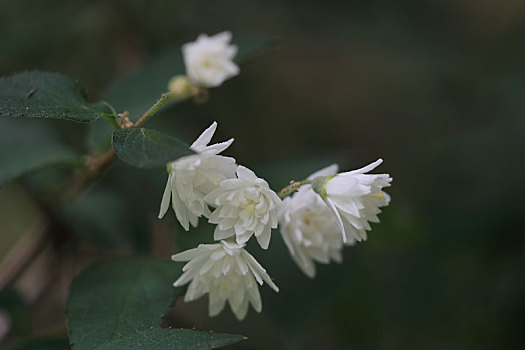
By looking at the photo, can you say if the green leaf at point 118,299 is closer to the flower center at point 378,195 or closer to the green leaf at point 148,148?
the green leaf at point 148,148

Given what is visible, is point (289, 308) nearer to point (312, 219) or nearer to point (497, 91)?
point (312, 219)

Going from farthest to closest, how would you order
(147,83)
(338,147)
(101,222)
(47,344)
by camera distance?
(338,147), (101,222), (147,83), (47,344)

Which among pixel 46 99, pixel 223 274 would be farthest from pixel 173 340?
pixel 46 99

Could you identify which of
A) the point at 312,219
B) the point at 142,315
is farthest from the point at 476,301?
the point at 142,315

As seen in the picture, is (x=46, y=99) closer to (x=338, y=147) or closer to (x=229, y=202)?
(x=229, y=202)

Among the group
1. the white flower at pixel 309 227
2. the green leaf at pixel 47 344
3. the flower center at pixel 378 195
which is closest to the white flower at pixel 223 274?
the white flower at pixel 309 227

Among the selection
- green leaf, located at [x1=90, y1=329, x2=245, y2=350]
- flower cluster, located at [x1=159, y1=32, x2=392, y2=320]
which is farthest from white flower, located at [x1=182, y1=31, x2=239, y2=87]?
green leaf, located at [x1=90, y1=329, x2=245, y2=350]
